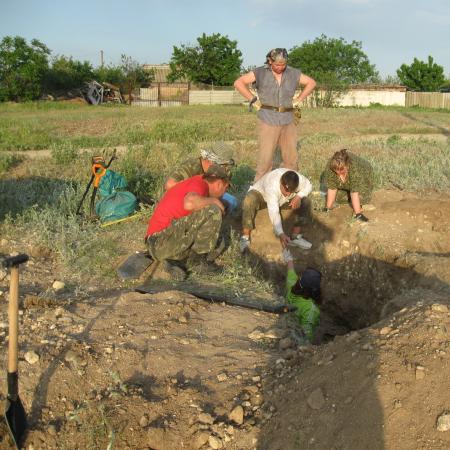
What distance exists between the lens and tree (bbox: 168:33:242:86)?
137ft

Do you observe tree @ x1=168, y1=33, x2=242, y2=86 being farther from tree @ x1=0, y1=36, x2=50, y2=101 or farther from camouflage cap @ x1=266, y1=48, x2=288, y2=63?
camouflage cap @ x1=266, y1=48, x2=288, y2=63

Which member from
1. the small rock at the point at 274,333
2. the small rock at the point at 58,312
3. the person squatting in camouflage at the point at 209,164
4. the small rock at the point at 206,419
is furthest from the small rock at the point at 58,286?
the small rock at the point at 206,419

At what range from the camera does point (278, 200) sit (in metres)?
5.92

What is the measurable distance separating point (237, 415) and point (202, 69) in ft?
135

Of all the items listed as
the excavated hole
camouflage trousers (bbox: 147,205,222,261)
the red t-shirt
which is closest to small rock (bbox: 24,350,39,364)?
camouflage trousers (bbox: 147,205,222,261)

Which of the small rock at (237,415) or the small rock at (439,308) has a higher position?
the small rock at (439,308)

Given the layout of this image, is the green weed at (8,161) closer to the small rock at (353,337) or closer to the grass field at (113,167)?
the grass field at (113,167)

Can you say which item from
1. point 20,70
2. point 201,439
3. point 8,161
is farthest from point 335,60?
point 201,439

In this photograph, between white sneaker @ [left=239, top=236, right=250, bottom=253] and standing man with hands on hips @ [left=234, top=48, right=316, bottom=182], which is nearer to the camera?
white sneaker @ [left=239, top=236, right=250, bottom=253]

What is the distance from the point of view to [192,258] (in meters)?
5.50

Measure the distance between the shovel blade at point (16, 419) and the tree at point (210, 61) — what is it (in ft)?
133

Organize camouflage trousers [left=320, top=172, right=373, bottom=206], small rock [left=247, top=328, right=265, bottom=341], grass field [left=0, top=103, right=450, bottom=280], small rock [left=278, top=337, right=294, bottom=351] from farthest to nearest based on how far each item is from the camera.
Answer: camouflage trousers [left=320, top=172, right=373, bottom=206]
grass field [left=0, top=103, right=450, bottom=280]
small rock [left=247, top=328, right=265, bottom=341]
small rock [left=278, top=337, right=294, bottom=351]

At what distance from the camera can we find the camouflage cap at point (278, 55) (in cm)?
644

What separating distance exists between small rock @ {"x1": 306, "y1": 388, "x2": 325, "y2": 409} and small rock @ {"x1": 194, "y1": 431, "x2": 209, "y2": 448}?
1.76ft
